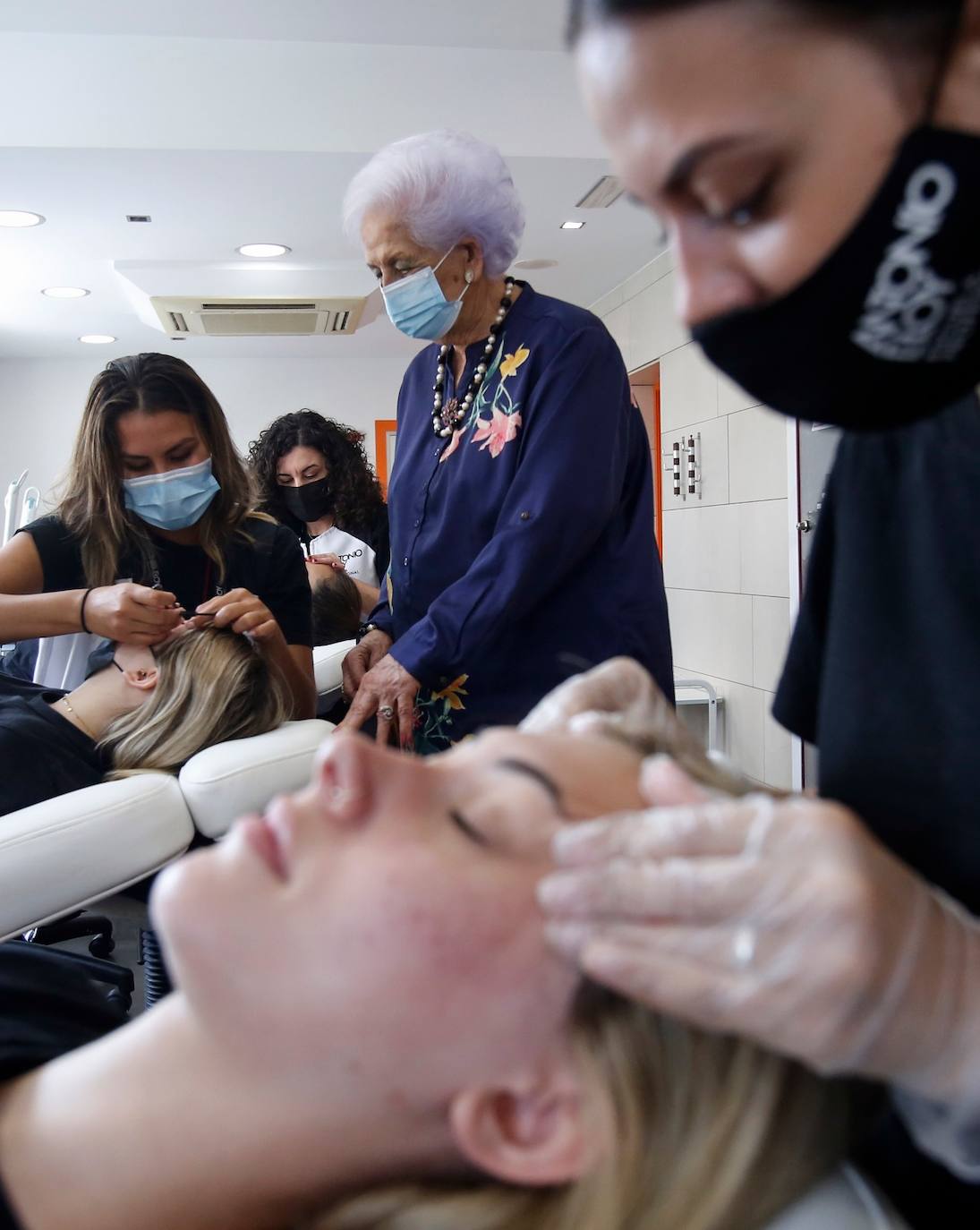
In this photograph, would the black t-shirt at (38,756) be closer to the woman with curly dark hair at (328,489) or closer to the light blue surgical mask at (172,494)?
the light blue surgical mask at (172,494)

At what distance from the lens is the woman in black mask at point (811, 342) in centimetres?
58

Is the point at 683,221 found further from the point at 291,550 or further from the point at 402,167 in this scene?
the point at 291,550

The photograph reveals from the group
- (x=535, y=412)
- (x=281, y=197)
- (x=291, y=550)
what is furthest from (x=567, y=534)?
(x=281, y=197)

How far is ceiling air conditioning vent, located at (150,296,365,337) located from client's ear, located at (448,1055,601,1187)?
548 cm

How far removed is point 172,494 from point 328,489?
1.56m

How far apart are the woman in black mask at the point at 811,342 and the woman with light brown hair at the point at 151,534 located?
1.77m

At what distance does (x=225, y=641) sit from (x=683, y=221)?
6.08 ft

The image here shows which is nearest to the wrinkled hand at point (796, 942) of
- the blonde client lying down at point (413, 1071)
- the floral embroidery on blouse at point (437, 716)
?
the blonde client lying down at point (413, 1071)

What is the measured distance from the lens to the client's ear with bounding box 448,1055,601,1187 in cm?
77

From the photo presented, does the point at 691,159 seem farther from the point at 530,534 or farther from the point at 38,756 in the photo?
the point at 38,756

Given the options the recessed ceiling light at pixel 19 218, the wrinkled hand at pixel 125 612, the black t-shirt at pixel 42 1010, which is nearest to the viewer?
the black t-shirt at pixel 42 1010

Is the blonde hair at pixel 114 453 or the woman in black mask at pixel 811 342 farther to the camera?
the blonde hair at pixel 114 453

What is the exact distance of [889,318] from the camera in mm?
680

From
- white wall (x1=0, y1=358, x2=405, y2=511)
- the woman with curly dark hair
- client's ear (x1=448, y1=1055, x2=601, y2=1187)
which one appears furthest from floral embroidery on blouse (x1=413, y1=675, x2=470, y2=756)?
white wall (x1=0, y1=358, x2=405, y2=511)
